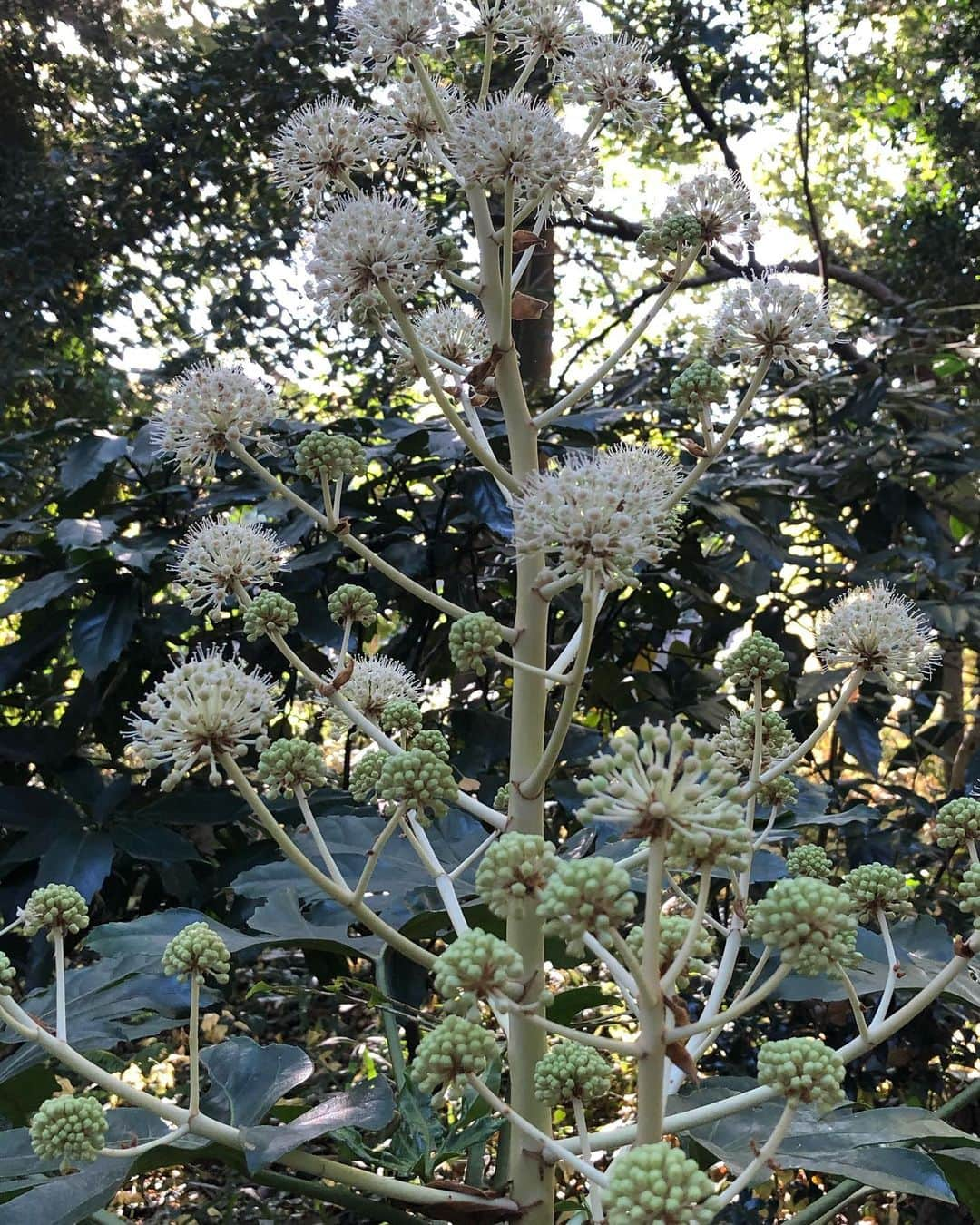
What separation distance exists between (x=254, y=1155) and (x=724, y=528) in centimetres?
171

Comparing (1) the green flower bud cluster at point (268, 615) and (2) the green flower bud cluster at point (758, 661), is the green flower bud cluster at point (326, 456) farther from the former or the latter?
(2) the green flower bud cluster at point (758, 661)

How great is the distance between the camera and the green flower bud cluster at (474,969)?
64 cm

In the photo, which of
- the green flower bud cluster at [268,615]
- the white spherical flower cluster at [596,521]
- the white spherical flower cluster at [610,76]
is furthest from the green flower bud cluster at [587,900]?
the white spherical flower cluster at [610,76]

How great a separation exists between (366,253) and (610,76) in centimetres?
43

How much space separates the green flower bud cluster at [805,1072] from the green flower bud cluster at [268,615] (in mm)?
590

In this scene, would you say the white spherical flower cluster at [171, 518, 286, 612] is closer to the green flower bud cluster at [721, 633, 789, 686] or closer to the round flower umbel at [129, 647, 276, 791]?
the round flower umbel at [129, 647, 276, 791]

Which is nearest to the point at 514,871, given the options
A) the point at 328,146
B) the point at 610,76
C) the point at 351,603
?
the point at 351,603

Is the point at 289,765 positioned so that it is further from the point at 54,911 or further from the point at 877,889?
the point at 877,889

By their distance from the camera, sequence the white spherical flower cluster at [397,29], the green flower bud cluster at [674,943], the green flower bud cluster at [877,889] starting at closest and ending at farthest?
the green flower bud cluster at [674,943] → the green flower bud cluster at [877,889] → the white spherical flower cluster at [397,29]

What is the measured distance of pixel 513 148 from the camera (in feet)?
3.14

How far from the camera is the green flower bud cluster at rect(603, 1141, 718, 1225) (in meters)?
0.56

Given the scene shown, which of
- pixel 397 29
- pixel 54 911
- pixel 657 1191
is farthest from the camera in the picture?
pixel 397 29

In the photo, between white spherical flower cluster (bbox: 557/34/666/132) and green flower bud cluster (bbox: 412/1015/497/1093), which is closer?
green flower bud cluster (bbox: 412/1015/497/1093)

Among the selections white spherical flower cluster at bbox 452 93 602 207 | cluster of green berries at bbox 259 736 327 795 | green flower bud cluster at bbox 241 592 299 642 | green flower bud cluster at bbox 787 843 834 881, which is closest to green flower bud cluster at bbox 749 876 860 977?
green flower bud cluster at bbox 787 843 834 881
